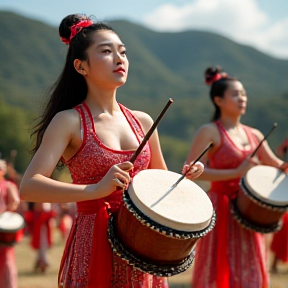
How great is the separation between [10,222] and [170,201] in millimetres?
4041

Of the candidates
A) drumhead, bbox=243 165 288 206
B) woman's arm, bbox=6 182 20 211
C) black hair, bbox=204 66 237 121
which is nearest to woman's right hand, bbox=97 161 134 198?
drumhead, bbox=243 165 288 206

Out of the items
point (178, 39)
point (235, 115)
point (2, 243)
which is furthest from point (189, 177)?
point (178, 39)

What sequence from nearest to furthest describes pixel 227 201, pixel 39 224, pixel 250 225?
pixel 250 225 → pixel 227 201 → pixel 39 224

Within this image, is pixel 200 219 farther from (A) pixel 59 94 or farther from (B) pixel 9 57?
(B) pixel 9 57

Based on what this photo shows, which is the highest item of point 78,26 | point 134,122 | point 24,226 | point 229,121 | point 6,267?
point 78,26

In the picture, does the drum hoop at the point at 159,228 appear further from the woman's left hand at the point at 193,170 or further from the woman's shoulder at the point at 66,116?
the woman's shoulder at the point at 66,116

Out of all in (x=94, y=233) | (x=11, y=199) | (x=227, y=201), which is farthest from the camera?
(x=11, y=199)

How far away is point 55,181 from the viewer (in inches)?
117

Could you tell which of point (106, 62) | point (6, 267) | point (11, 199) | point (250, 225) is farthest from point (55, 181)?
point (11, 199)

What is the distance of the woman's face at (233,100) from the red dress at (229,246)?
0.22 meters

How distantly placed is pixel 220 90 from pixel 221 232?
1.21 m

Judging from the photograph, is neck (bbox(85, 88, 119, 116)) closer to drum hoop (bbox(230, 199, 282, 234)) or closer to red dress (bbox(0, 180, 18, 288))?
drum hoop (bbox(230, 199, 282, 234))

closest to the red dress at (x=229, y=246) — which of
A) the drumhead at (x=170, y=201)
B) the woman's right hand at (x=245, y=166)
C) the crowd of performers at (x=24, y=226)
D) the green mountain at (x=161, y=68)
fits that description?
the woman's right hand at (x=245, y=166)

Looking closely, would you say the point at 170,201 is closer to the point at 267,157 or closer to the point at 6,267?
the point at 267,157
